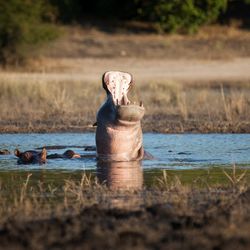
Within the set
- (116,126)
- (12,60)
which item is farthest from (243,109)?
(12,60)

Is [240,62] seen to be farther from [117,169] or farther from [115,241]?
[115,241]

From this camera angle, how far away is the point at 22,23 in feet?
105

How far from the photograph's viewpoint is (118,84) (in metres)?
11.9

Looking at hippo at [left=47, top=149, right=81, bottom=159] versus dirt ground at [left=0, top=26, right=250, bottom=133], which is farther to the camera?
dirt ground at [left=0, top=26, right=250, bottom=133]

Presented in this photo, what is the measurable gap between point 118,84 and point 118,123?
1.48 feet

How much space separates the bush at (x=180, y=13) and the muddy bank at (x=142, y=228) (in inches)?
1068

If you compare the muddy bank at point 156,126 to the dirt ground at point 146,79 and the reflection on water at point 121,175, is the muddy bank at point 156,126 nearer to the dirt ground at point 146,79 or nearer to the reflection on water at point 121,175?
the dirt ground at point 146,79

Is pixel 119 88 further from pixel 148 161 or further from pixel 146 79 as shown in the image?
pixel 146 79

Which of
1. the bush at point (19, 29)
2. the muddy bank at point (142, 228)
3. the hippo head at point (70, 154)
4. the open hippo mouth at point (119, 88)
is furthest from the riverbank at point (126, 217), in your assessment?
the bush at point (19, 29)

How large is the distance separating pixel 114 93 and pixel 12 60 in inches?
768

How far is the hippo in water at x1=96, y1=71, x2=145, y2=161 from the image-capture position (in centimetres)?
1182

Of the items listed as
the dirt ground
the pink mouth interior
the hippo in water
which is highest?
the pink mouth interior

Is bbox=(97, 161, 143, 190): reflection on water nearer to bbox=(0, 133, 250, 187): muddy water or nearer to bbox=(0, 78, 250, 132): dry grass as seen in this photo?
bbox=(0, 133, 250, 187): muddy water

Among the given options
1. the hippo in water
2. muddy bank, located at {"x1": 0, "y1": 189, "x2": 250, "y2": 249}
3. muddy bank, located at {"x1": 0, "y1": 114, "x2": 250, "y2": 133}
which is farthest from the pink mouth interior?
muddy bank, located at {"x1": 0, "y1": 114, "x2": 250, "y2": 133}
